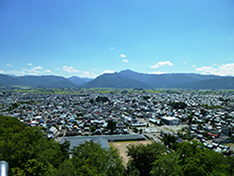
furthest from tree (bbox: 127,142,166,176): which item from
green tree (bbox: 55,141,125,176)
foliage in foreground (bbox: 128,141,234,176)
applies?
green tree (bbox: 55,141,125,176)

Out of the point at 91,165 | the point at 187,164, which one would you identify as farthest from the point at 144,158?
the point at 91,165

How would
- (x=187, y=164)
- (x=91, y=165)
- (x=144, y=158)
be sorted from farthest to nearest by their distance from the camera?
(x=144, y=158) → (x=187, y=164) → (x=91, y=165)

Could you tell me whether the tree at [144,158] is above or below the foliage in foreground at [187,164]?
below

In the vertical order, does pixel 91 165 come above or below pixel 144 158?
above

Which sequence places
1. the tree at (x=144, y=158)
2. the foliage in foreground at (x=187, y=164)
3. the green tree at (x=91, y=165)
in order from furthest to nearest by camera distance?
the tree at (x=144, y=158), the foliage in foreground at (x=187, y=164), the green tree at (x=91, y=165)

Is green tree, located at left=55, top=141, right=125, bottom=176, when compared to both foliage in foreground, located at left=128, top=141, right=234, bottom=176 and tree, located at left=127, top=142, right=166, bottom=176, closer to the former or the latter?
foliage in foreground, located at left=128, top=141, right=234, bottom=176

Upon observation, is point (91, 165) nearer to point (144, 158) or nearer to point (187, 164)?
point (144, 158)

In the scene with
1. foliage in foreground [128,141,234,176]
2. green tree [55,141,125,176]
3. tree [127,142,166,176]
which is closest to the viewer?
green tree [55,141,125,176]

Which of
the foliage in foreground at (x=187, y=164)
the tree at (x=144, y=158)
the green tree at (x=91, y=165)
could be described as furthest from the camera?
the tree at (x=144, y=158)

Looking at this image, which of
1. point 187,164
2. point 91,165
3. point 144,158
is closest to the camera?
point 91,165

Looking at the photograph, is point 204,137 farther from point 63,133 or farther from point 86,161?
point 63,133

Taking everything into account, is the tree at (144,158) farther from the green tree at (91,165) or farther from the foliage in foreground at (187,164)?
the green tree at (91,165)

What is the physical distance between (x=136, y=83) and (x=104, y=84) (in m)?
42.7

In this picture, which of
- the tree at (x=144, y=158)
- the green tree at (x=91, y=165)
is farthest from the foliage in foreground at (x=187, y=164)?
the green tree at (x=91, y=165)
